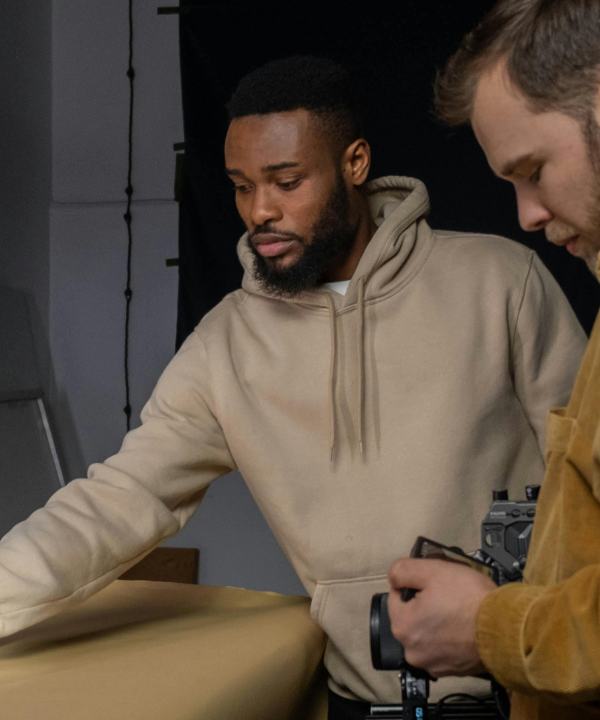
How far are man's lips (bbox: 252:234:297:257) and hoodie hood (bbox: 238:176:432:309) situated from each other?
5 centimetres

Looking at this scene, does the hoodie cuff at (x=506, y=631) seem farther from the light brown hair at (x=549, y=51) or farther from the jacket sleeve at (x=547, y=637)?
the light brown hair at (x=549, y=51)

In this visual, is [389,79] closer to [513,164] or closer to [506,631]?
[513,164]

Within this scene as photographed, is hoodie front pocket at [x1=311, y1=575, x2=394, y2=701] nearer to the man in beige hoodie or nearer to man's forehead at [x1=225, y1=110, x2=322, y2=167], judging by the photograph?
the man in beige hoodie

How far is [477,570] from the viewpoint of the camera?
82 cm

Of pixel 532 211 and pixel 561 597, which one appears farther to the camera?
pixel 532 211

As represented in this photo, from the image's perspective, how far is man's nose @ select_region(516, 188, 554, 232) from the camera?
77cm

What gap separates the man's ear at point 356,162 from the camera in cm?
141

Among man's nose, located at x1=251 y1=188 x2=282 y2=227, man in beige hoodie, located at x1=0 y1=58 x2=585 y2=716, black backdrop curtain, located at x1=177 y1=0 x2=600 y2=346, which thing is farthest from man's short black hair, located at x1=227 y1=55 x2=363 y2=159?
black backdrop curtain, located at x1=177 y1=0 x2=600 y2=346

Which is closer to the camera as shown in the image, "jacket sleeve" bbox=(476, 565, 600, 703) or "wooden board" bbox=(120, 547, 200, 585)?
"jacket sleeve" bbox=(476, 565, 600, 703)

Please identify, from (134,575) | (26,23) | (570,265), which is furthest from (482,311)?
(26,23)

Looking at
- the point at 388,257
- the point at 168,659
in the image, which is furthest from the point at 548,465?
the point at 388,257

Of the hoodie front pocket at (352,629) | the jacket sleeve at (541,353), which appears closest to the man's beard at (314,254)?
the jacket sleeve at (541,353)

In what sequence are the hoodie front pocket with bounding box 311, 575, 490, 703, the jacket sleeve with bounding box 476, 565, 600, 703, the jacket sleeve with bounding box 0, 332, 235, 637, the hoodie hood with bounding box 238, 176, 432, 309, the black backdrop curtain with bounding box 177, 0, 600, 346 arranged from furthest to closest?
the black backdrop curtain with bounding box 177, 0, 600, 346 < the hoodie hood with bounding box 238, 176, 432, 309 < the hoodie front pocket with bounding box 311, 575, 490, 703 < the jacket sleeve with bounding box 0, 332, 235, 637 < the jacket sleeve with bounding box 476, 565, 600, 703

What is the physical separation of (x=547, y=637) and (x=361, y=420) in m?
0.64
